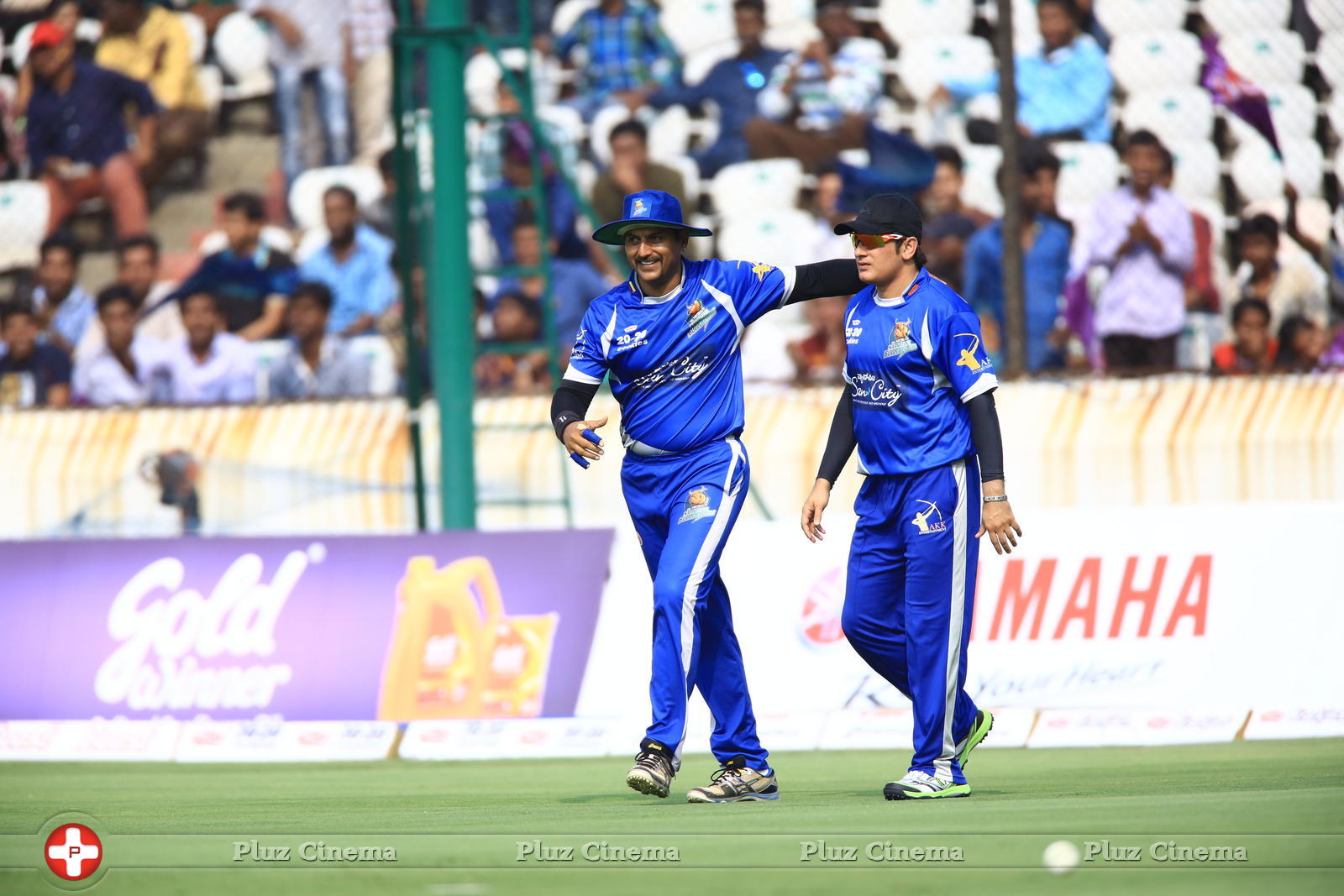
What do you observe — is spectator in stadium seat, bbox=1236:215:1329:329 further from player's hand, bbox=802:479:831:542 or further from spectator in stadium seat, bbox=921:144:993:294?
player's hand, bbox=802:479:831:542

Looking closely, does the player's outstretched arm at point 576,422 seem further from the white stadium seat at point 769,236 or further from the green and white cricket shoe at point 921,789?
the white stadium seat at point 769,236

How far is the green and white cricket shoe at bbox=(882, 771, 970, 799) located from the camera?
6105mm

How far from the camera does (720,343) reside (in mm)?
6453

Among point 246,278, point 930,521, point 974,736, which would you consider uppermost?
point 246,278

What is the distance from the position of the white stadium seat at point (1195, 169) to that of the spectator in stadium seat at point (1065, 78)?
55 cm

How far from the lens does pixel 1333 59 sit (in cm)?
1154

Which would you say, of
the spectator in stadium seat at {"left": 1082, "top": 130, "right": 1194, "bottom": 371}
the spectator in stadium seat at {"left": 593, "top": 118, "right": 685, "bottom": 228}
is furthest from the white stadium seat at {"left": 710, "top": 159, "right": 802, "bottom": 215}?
the spectator in stadium seat at {"left": 1082, "top": 130, "right": 1194, "bottom": 371}

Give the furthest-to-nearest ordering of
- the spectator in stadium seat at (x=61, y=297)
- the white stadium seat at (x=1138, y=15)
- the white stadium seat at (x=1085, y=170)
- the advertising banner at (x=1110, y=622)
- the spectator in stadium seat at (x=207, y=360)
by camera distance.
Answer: the spectator in stadium seat at (x=61, y=297), the spectator in stadium seat at (x=207, y=360), the white stadium seat at (x=1138, y=15), the white stadium seat at (x=1085, y=170), the advertising banner at (x=1110, y=622)

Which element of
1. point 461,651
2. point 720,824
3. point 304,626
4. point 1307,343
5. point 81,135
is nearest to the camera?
point 720,824

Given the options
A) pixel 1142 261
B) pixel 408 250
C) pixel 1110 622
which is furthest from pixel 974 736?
pixel 1142 261

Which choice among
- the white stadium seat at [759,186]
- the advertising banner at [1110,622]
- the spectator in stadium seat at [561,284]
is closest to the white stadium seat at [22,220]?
the spectator in stadium seat at [561,284]

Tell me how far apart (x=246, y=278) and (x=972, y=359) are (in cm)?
855

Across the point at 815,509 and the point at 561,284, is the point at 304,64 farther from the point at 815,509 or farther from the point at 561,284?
the point at 815,509

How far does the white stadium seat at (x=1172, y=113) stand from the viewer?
1252 cm
